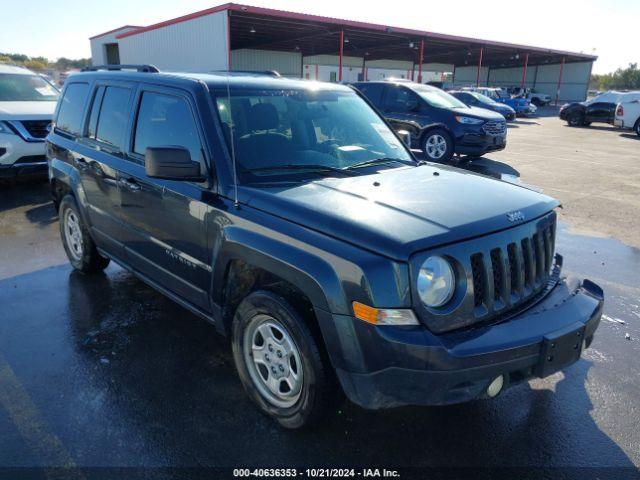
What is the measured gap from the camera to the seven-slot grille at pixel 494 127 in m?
12.0

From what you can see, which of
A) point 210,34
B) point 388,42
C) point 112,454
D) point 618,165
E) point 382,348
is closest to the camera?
point 382,348

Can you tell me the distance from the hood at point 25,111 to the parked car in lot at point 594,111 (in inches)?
968

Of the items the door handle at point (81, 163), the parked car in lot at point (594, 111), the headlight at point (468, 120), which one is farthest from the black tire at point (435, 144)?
the parked car in lot at point (594, 111)

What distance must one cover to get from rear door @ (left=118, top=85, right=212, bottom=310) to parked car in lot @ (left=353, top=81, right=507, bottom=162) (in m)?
9.17

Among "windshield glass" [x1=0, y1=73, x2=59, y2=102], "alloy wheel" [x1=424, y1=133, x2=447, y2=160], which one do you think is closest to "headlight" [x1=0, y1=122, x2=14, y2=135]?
"windshield glass" [x1=0, y1=73, x2=59, y2=102]

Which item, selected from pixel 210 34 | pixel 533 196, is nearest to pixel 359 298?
pixel 533 196

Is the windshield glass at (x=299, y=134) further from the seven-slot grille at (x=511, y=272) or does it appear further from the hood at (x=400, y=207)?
the seven-slot grille at (x=511, y=272)

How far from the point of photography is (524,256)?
286cm

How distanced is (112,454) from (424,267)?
1955 millimetres

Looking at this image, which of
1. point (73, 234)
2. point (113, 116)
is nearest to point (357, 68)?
point (73, 234)

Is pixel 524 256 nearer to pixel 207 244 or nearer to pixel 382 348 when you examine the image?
pixel 382 348

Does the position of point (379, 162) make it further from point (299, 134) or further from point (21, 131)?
point (21, 131)

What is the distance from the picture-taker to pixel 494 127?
12.2 m

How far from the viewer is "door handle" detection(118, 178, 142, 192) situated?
3826mm
